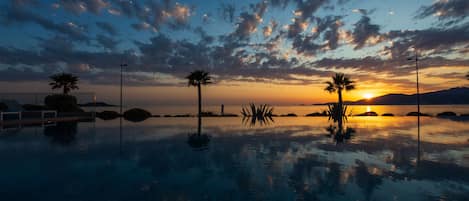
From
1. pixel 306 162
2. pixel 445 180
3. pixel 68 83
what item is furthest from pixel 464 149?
pixel 68 83

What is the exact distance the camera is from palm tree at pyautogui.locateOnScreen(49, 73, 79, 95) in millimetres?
38691

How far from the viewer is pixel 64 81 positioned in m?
39.0

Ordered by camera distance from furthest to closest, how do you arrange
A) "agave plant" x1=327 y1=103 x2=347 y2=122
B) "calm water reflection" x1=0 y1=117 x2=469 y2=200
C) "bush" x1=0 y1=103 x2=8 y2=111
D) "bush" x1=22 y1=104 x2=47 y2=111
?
"agave plant" x1=327 y1=103 x2=347 y2=122, "bush" x1=22 y1=104 x2=47 y2=111, "bush" x1=0 y1=103 x2=8 y2=111, "calm water reflection" x1=0 y1=117 x2=469 y2=200

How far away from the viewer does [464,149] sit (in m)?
11.9

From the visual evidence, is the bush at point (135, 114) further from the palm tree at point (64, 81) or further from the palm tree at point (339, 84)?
the palm tree at point (339, 84)

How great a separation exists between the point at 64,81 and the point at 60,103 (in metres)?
6.77

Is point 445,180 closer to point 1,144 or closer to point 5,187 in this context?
point 5,187

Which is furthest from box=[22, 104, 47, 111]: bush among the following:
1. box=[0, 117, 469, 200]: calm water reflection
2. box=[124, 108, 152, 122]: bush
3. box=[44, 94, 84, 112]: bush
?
box=[0, 117, 469, 200]: calm water reflection

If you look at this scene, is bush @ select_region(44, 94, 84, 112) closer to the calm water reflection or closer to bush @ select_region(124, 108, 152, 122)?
bush @ select_region(124, 108, 152, 122)

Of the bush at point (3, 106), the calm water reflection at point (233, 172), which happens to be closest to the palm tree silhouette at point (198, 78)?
the bush at point (3, 106)

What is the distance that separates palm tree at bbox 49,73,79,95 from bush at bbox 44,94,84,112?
176 inches

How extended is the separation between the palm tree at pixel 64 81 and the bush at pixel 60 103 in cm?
447

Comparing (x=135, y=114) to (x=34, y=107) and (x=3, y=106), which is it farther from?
(x=3, y=106)

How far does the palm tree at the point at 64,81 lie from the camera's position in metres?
38.7
